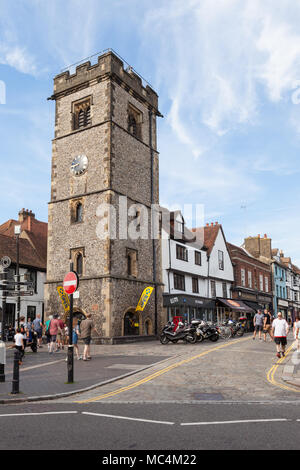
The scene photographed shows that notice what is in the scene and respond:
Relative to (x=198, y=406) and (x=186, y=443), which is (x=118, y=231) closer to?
(x=198, y=406)

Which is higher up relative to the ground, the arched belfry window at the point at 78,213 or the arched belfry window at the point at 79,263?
the arched belfry window at the point at 78,213

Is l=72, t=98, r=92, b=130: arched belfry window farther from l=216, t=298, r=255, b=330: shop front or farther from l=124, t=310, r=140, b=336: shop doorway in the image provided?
l=216, t=298, r=255, b=330: shop front

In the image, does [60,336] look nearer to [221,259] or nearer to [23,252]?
[23,252]

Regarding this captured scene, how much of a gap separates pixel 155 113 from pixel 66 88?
7.04 meters

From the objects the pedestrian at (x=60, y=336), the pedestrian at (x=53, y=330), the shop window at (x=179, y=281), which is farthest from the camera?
the shop window at (x=179, y=281)

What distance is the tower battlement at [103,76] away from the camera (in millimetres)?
28266

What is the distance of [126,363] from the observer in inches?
585

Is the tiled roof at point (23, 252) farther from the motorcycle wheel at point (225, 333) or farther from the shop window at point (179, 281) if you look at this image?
the motorcycle wheel at point (225, 333)

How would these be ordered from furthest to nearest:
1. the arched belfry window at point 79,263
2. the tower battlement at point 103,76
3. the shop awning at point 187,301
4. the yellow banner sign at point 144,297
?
the shop awning at point 187,301 < the tower battlement at point 103,76 < the yellow banner sign at point 144,297 < the arched belfry window at point 79,263

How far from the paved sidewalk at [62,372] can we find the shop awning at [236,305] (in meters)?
21.7

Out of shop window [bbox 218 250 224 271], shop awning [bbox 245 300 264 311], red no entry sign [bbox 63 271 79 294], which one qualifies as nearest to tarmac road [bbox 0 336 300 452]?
red no entry sign [bbox 63 271 79 294]

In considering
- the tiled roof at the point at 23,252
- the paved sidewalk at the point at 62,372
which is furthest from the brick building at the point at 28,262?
the paved sidewalk at the point at 62,372

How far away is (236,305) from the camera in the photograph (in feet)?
135

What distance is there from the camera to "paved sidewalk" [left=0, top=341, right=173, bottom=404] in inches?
371
